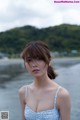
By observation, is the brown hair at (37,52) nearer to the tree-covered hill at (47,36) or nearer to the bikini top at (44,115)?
the bikini top at (44,115)

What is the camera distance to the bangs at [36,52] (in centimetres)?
91

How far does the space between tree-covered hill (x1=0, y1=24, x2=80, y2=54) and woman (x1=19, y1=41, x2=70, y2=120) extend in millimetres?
4117

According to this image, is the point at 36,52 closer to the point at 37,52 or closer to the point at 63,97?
the point at 37,52

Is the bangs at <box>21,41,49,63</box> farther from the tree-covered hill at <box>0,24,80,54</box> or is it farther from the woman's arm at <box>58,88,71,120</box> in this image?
the tree-covered hill at <box>0,24,80,54</box>

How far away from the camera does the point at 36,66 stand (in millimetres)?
924

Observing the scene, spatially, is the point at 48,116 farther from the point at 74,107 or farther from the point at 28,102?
the point at 74,107

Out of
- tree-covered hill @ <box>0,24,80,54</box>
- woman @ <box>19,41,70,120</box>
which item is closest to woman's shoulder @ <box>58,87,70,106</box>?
woman @ <box>19,41,70,120</box>

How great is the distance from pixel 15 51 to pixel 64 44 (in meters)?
0.84

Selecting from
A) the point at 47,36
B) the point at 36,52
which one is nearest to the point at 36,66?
the point at 36,52

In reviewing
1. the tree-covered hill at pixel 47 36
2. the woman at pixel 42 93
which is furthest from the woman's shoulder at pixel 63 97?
the tree-covered hill at pixel 47 36

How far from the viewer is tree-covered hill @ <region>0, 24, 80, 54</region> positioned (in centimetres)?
531

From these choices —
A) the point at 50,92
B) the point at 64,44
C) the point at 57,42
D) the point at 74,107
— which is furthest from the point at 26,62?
the point at 64,44

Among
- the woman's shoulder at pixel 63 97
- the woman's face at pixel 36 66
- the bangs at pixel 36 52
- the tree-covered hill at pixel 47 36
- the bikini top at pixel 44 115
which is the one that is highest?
the bangs at pixel 36 52

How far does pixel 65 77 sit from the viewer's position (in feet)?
26.1
